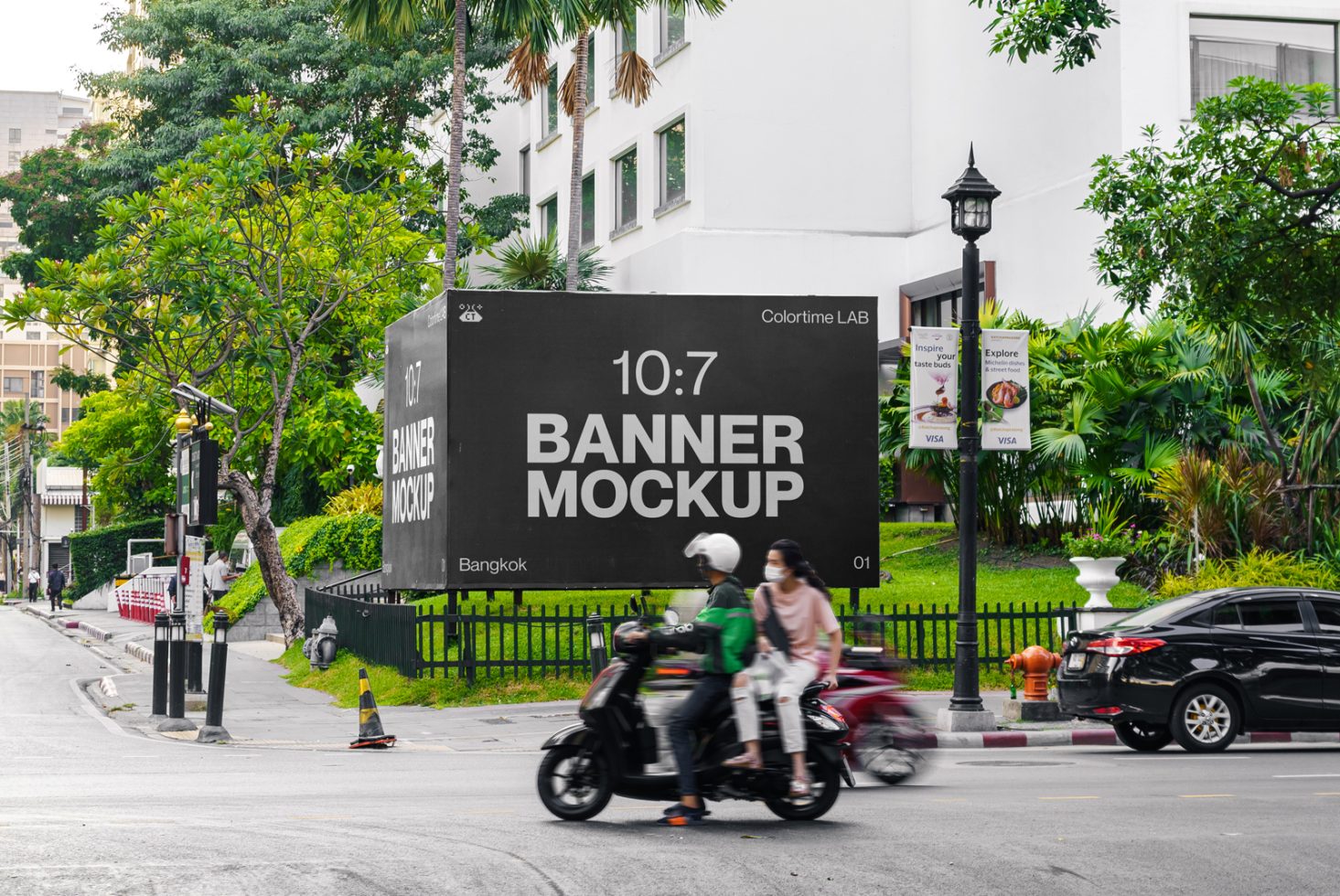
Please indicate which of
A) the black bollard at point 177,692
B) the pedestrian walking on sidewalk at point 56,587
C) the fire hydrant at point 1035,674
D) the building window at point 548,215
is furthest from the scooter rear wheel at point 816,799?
the pedestrian walking on sidewalk at point 56,587

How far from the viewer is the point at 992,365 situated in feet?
57.5

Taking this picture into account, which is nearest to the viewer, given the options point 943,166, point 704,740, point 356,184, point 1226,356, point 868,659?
point 704,740

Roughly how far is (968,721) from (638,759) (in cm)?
742

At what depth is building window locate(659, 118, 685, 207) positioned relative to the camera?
119ft

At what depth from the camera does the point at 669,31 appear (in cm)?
3706

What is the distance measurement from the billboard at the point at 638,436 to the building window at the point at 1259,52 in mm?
11932

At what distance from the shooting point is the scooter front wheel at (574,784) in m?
10.0

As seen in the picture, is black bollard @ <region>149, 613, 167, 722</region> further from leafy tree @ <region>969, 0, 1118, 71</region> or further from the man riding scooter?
leafy tree @ <region>969, 0, 1118, 71</region>

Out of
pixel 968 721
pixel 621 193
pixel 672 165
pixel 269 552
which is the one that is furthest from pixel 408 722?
pixel 621 193

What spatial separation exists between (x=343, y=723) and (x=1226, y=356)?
1365 cm

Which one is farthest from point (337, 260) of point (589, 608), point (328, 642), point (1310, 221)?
point (1310, 221)

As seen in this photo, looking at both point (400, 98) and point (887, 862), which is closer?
point (887, 862)

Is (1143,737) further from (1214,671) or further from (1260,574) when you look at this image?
(1260,574)

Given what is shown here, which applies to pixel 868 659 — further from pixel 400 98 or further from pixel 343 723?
pixel 400 98
